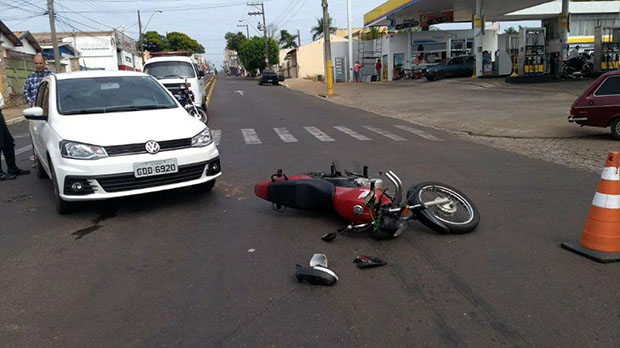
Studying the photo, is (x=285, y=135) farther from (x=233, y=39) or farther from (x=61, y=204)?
(x=233, y=39)

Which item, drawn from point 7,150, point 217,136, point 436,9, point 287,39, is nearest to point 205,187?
point 7,150

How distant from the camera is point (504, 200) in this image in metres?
5.87

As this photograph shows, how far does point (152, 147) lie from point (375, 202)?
8.36 ft

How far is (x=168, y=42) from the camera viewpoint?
97.5 meters

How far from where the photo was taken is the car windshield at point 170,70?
16203 mm

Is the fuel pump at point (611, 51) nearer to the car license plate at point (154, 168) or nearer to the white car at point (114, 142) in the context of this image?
the white car at point (114, 142)

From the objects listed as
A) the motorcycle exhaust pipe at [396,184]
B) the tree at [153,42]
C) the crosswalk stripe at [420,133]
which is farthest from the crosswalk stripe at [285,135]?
the tree at [153,42]

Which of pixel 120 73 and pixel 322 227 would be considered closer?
pixel 322 227

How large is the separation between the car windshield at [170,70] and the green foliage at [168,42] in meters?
77.0

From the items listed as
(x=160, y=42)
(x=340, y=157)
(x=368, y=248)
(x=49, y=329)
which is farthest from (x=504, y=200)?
(x=160, y=42)

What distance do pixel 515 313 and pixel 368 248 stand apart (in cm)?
149

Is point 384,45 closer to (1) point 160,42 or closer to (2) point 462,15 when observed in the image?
(2) point 462,15

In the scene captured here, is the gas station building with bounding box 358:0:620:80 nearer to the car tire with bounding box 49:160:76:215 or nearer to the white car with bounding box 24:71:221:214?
the white car with bounding box 24:71:221:214

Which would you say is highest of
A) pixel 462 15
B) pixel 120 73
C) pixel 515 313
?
pixel 462 15
